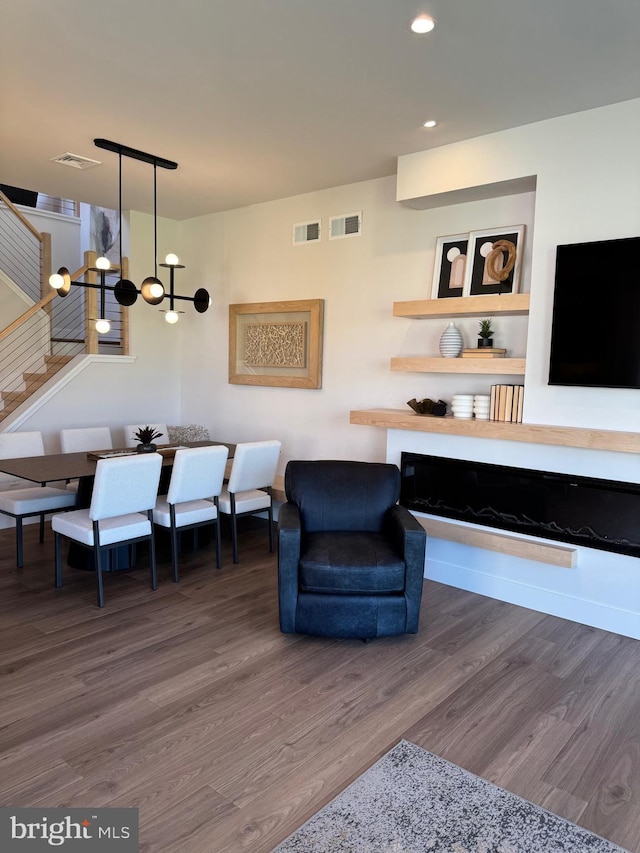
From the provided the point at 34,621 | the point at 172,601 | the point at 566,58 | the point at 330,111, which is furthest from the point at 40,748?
the point at 566,58

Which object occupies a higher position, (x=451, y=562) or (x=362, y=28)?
(x=362, y=28)

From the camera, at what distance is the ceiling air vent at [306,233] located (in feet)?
17.9

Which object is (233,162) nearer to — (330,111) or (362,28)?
(330,111)

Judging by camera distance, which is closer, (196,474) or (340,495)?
(340,495)

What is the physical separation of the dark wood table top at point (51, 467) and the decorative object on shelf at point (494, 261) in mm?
2715

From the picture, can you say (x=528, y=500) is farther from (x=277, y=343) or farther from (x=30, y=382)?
(x=30, y=382)

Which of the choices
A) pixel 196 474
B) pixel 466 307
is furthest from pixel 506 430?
pixel 196 474

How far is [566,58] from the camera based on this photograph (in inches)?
118

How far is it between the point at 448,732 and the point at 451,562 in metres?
1.90

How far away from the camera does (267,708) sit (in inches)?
107

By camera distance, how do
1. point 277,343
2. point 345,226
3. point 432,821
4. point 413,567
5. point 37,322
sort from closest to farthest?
point 432,821 < point 413,567 < point 345,226 < point 277,343 < point 37,322

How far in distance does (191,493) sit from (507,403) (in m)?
2.31

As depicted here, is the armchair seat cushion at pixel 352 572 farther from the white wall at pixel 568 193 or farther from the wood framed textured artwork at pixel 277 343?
the wood framed textured artwork at pixel 277 343

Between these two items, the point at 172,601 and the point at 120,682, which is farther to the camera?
the point at 172,601
